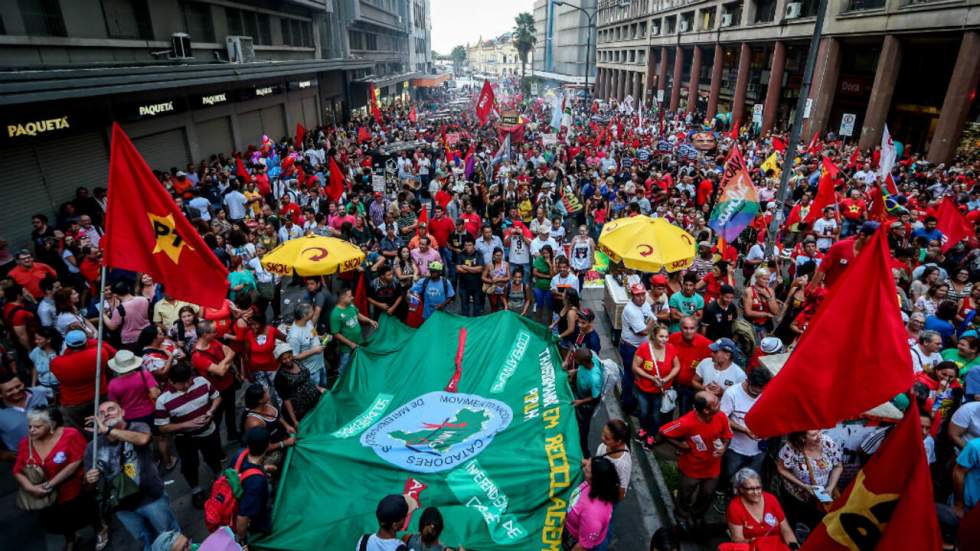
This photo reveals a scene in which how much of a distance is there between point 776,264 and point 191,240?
30.0 feet

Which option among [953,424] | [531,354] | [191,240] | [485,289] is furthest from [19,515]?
[953,424]

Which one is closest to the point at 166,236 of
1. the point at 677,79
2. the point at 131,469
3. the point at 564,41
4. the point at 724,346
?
the point at 131,469

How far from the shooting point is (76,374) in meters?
5.72

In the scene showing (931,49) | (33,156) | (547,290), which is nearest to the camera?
(547,290)

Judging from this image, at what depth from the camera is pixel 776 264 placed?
942 cm

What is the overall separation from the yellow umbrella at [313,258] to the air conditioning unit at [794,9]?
104ft

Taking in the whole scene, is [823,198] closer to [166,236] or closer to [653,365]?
[653,365]

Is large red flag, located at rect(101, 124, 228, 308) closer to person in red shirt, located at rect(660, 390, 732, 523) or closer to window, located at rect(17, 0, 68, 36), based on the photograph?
person in red shirt, located at rect(660, 390, 732, 523)

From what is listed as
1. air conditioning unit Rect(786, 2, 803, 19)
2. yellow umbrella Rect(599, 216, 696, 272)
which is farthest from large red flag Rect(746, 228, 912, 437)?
air conditioning unit Rect(786, 2, 803, 19)

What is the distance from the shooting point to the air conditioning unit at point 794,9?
1145 inches

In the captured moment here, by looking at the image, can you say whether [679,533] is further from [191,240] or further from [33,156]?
[33,156]

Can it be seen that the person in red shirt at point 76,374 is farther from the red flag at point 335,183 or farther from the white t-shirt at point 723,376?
the red flag at point 335,183

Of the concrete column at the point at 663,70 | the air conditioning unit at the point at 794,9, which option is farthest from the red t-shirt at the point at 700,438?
the concrete column at the point at 663,70

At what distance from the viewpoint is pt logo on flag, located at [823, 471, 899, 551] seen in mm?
3246
